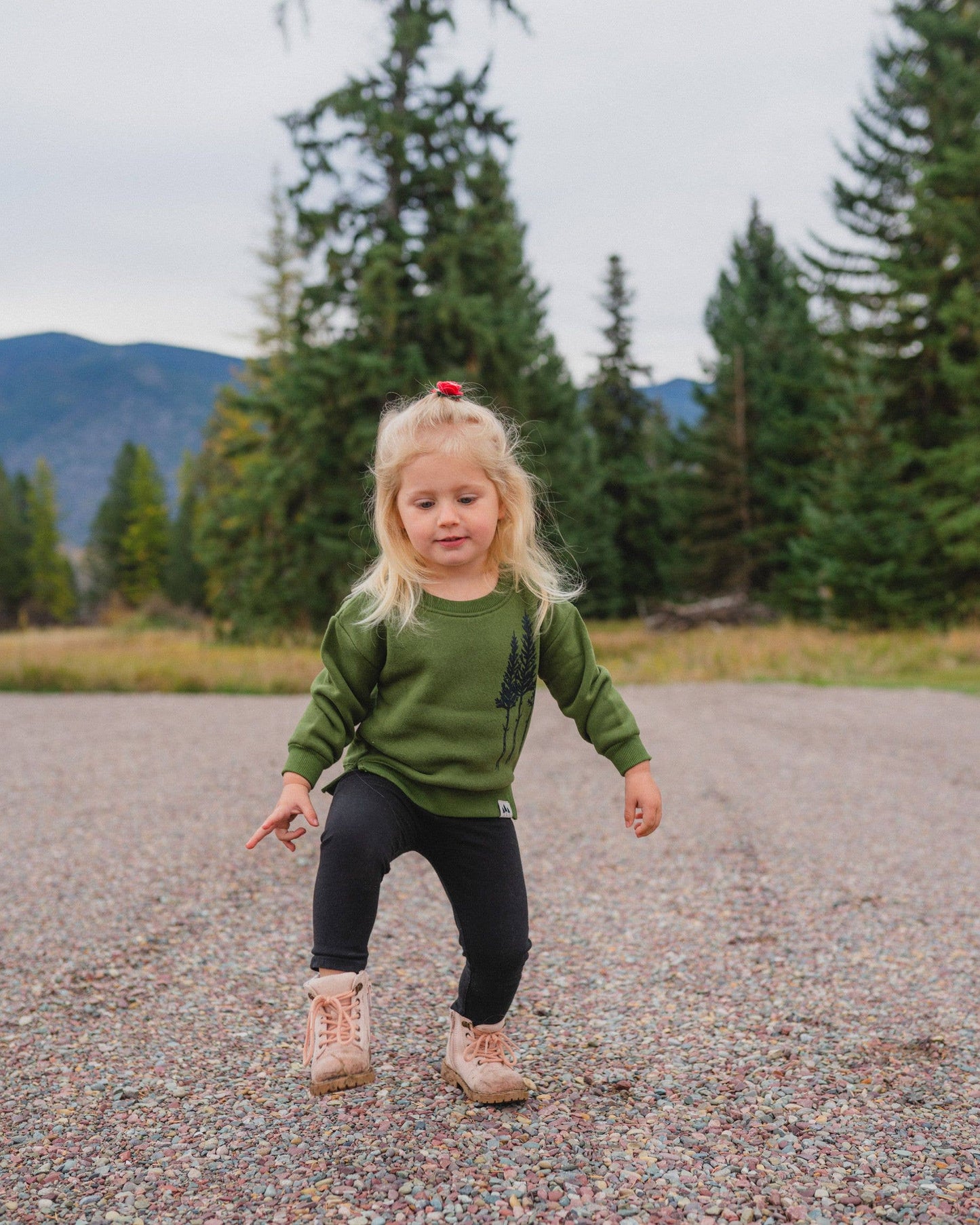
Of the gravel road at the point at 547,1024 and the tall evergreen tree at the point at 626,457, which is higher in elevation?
the tall evergreen tree at the point at 626,457

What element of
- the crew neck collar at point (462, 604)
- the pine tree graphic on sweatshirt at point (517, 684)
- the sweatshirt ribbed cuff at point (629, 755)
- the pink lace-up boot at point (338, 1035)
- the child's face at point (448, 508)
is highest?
the child's face at point (448, 508)

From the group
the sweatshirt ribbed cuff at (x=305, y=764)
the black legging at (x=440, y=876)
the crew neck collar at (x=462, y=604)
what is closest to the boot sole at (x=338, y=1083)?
the black legging at (x=440, y=876)

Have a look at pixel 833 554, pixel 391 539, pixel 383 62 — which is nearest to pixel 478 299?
pixel 383 62

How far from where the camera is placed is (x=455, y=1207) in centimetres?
172

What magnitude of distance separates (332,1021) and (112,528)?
57386 mm

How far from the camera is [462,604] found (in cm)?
226

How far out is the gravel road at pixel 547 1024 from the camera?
1801 millimetres

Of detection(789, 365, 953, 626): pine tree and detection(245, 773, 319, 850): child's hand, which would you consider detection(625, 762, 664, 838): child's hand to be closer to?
detection(245, 773, 319, 850): child's hand

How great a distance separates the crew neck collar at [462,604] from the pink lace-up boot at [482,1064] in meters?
0.95

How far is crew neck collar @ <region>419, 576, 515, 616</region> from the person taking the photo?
2244mm

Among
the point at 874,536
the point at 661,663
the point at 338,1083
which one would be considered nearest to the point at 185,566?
the point at 874,536

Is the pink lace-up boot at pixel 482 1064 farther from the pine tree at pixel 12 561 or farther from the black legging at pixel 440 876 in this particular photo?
the pine tree at pixel 12 561

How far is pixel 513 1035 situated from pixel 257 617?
17.7 m

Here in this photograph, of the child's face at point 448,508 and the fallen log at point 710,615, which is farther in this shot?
A: the fallen log at point 710,615
